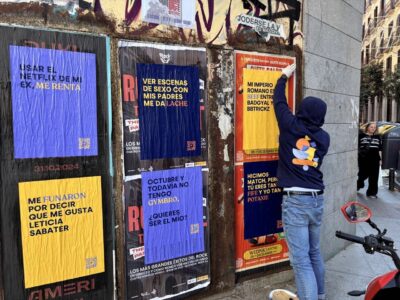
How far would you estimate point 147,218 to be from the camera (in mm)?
3219

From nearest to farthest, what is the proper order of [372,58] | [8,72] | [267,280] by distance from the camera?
[8,72] → [267,280] → [372,58]

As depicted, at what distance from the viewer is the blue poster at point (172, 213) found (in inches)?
127

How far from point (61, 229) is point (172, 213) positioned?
906mm

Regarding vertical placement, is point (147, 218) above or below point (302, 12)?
below

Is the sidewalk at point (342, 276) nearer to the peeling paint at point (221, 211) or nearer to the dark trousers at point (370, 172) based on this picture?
the peeling paint at point (221, 211)

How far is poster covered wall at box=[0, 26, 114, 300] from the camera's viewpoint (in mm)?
2596

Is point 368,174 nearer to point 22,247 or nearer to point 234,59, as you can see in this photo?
point 234,59

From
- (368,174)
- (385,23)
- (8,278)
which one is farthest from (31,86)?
(385,23)

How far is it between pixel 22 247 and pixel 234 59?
2283mm

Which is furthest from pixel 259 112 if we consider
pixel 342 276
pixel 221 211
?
pixel 342 276

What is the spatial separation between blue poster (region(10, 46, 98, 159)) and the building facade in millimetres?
32234

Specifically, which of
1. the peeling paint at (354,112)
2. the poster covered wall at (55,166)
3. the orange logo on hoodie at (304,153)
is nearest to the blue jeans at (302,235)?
the orange logo on hoodie at (304,153)

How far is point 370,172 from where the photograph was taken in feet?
29.6

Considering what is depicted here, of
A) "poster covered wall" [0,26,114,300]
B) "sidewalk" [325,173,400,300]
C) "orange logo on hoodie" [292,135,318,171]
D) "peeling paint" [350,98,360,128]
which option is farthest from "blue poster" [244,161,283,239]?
"peeling paint" [350,98,360,128]
